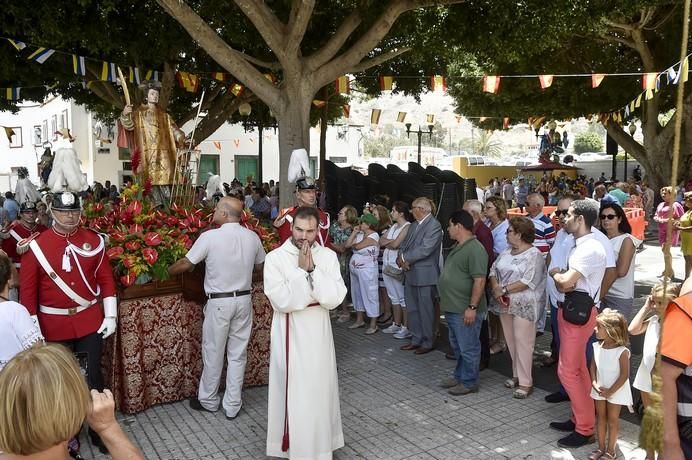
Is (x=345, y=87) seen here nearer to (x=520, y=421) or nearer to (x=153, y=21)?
(x=153, y=21)

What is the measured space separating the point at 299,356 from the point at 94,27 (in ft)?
29.7

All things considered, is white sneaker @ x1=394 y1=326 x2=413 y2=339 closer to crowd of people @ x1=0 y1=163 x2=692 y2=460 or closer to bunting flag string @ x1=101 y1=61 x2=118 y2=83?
crowd of people @ x1=0 y1=163 x2=692 y2=460

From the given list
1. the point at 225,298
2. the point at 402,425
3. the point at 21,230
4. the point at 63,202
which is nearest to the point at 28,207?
the point at 21,230

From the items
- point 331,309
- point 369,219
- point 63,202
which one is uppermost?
point 63,202

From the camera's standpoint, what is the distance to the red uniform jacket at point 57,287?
176 inches

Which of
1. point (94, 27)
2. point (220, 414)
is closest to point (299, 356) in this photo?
point (220, 414)

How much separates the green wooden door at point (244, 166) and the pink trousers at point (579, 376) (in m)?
34.6

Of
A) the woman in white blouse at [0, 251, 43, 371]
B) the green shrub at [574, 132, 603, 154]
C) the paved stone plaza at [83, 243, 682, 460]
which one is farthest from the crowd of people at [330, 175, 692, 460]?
the green shrub at [574, 132, 603, 154]

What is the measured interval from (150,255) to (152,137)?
7.57ft

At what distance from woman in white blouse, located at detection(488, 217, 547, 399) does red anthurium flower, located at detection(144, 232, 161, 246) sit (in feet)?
10.6

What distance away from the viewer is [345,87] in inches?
596

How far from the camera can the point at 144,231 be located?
5.75 metres

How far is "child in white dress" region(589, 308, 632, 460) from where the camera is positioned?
4.30 meters

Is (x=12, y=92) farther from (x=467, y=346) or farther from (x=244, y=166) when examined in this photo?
(x=244, y=166)
